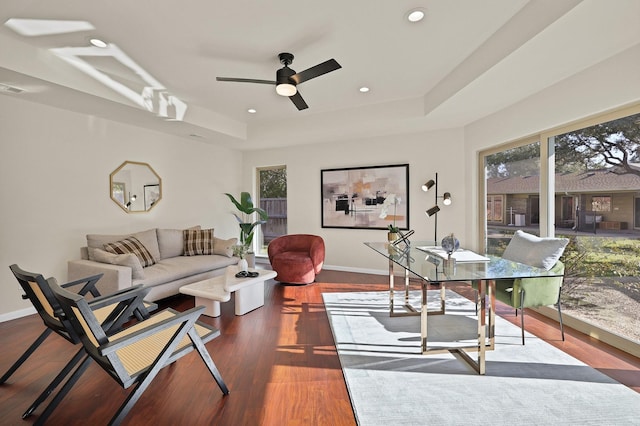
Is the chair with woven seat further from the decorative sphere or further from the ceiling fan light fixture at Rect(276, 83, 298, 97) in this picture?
the decorative sphere

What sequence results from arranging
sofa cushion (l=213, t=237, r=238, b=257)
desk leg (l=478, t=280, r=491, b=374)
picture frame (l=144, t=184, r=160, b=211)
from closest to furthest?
desk leg (l=478, t=280, r=491, b=374)
picture frame (l=144, t=184, r=160, b=211)
sofa cushion (l=213, t=237, r=238, b=257)

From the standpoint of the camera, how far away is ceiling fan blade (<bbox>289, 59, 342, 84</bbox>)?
2.48 meters

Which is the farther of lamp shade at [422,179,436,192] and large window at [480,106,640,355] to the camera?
lamp shade at [422,179,436,192]

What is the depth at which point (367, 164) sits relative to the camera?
534 centimetres

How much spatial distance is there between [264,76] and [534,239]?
326 cm

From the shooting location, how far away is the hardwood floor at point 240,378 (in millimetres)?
1798

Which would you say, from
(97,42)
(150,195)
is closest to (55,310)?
(97,42)

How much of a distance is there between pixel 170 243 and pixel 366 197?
3.23 m

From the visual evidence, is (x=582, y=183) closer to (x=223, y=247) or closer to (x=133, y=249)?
(x=223, y=247)

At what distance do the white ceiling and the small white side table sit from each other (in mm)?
2297

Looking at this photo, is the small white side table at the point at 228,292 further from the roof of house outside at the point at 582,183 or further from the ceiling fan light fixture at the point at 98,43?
the roof of house outside at the point at 582,183

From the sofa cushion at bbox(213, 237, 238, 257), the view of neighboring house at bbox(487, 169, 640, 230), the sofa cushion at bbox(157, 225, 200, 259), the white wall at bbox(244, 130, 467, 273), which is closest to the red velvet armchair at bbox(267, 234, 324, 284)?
the sofa cushion at bbox(213, 237, 238, 257)

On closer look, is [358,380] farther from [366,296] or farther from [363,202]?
[363,202]

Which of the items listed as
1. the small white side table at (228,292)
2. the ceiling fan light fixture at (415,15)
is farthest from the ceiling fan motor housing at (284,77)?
the small white side table at (228,292)
